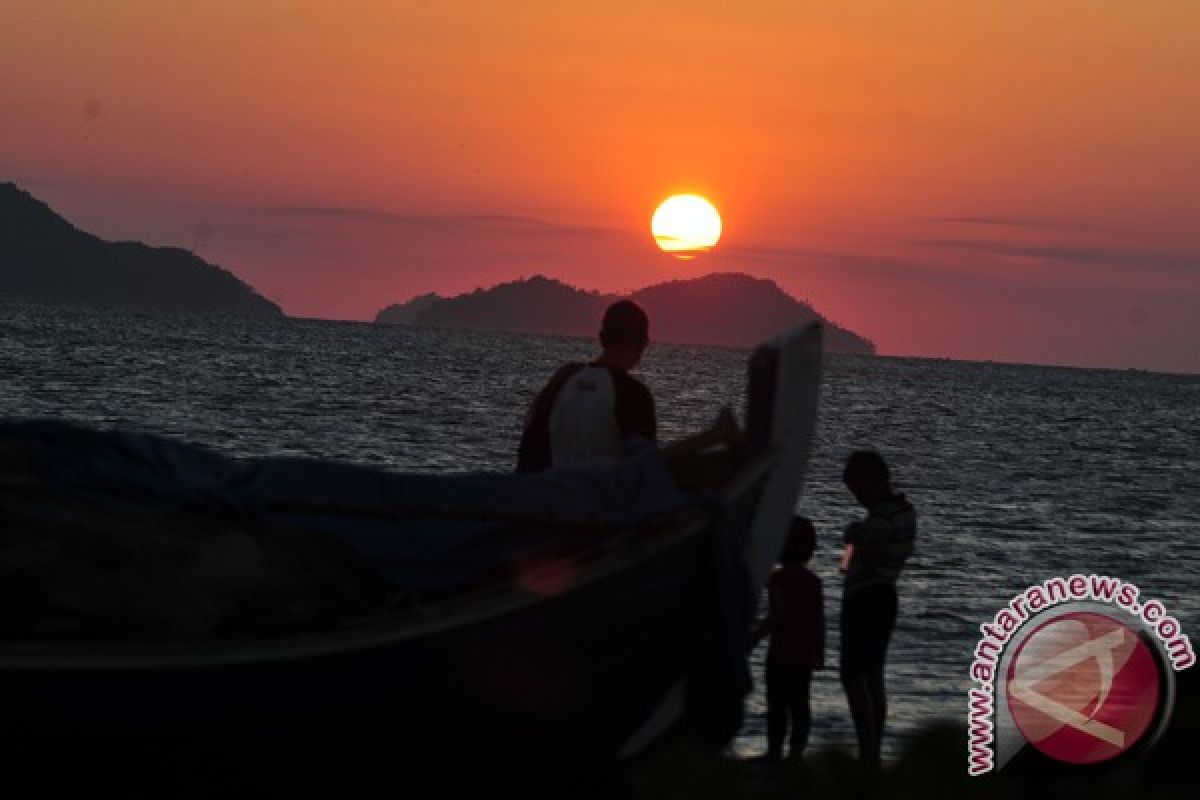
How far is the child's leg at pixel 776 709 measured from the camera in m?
10.3

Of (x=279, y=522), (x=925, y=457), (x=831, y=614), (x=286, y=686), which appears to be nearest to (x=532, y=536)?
(x=279, y=522)

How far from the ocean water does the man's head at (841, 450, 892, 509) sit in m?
1.97

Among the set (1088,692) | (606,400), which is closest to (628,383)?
(606,400)

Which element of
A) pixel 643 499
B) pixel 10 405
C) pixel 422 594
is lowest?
pixel 10 405

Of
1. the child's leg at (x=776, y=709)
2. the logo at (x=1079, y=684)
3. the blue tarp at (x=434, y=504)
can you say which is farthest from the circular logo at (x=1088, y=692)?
the child's leg at (x=776, y=709)

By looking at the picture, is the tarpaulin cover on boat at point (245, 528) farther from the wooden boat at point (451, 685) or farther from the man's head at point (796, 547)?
the man's head at point (796, 547)

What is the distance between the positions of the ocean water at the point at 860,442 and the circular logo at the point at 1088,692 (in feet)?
1.52

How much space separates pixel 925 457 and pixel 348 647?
62991 mm

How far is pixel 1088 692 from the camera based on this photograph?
642 centimetres

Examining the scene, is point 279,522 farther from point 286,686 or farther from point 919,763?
point 919,763

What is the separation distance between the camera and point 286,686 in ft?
21.2

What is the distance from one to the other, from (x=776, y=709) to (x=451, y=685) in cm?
388

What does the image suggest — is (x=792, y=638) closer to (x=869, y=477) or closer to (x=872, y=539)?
(x=872, y=539)

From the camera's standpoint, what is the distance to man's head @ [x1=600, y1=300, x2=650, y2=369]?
27.6 ft
